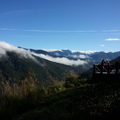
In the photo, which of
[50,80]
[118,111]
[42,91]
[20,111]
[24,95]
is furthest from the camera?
[50,80]

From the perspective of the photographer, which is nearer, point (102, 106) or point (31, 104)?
point (102, 106)

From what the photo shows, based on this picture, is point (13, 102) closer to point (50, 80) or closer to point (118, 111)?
point (118, 111)

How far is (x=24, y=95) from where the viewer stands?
28.2 feet

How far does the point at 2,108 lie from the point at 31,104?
140 centimetres

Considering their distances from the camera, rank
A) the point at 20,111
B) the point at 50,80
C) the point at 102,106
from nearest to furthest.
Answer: the point at 102,106, the point at 20,111, the point at 50,80

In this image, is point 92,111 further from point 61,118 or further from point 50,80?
point 50,80

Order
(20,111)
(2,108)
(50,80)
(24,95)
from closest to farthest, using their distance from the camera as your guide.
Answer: (2,108), (20,111), (24,95), (50,80)

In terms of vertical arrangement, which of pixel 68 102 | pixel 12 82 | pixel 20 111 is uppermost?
pixel 12 82

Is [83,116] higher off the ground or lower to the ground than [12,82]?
lower

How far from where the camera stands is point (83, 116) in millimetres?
5500

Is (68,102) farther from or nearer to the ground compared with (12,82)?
nearer to the ground

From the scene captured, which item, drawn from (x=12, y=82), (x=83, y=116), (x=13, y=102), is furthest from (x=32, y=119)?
(x=12, y=82)

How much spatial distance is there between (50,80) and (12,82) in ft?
17.2

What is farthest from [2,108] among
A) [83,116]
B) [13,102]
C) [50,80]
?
[50,80]
